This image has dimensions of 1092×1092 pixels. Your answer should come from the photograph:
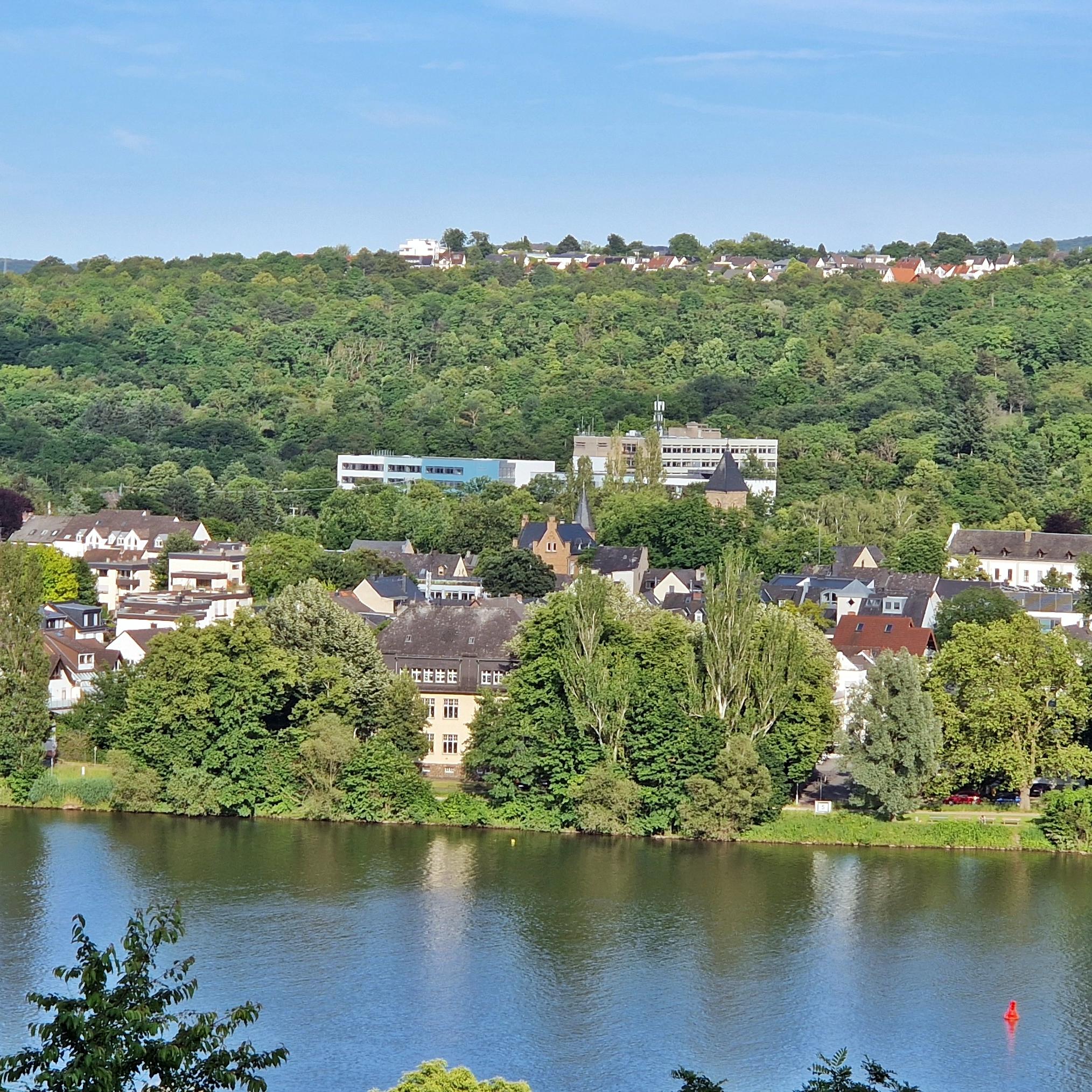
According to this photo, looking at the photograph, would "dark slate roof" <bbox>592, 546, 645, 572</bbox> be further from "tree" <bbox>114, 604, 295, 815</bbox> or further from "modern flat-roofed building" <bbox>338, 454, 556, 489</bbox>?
"tree" <bbox>114, 604, 295, 815</bbox>

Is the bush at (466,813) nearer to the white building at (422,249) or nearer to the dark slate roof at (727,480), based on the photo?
the dark slate roof at (727,480)

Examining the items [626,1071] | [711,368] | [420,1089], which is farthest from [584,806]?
[711,368]

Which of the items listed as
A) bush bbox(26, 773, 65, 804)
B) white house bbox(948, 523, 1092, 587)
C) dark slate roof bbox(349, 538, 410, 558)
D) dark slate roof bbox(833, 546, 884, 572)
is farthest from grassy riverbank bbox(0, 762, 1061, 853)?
white house bbox(948, 523, 1092, 587)

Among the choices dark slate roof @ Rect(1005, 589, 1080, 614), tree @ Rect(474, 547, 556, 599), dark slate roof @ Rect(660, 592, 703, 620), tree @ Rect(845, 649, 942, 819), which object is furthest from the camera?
tree @ Rect(474, 547, 556, 599)

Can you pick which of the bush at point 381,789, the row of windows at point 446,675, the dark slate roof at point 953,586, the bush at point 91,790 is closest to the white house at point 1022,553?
Answer: the dark slate roof at point 953,586

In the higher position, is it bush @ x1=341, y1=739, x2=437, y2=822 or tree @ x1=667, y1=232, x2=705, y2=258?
tree @ x1=667, y1=232, x2=705, y2=258

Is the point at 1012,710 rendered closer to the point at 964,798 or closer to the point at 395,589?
the point at 964,798
